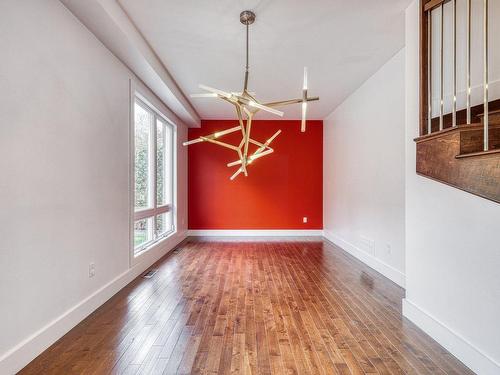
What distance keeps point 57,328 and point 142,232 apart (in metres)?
2.19

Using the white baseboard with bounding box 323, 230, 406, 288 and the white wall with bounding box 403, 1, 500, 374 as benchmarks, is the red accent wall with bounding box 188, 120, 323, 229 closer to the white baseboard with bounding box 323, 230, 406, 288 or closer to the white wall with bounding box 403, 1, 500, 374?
the white baseboard with bounding box 323, 230, 406, 288

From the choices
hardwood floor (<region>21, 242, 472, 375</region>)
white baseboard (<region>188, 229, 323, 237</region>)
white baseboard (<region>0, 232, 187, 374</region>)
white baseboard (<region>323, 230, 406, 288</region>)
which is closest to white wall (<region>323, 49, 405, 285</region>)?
white baseboard (<region>323, 230, 406, 288</region>)

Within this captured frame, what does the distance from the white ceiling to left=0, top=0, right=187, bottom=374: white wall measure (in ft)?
2.42

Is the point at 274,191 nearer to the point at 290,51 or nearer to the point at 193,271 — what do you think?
the point at 193,271

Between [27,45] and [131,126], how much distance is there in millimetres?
1659

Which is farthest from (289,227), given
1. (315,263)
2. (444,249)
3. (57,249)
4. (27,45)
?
(27,45)

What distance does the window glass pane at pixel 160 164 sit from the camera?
4.97 metres

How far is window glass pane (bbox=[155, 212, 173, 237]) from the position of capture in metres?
4.98

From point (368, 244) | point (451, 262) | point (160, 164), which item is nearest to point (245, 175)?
point (451, 262)

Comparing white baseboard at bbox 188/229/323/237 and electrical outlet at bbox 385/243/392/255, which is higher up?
electrical outlet at bbox 385/243/392/255

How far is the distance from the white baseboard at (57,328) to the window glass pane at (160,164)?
174 centimetres

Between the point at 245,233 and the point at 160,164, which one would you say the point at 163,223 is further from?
the point at 245,233

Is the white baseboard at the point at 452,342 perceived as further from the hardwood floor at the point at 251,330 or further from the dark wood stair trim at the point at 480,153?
the dark wood stair trim at the point at 480,153

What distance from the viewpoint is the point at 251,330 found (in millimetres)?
2250
